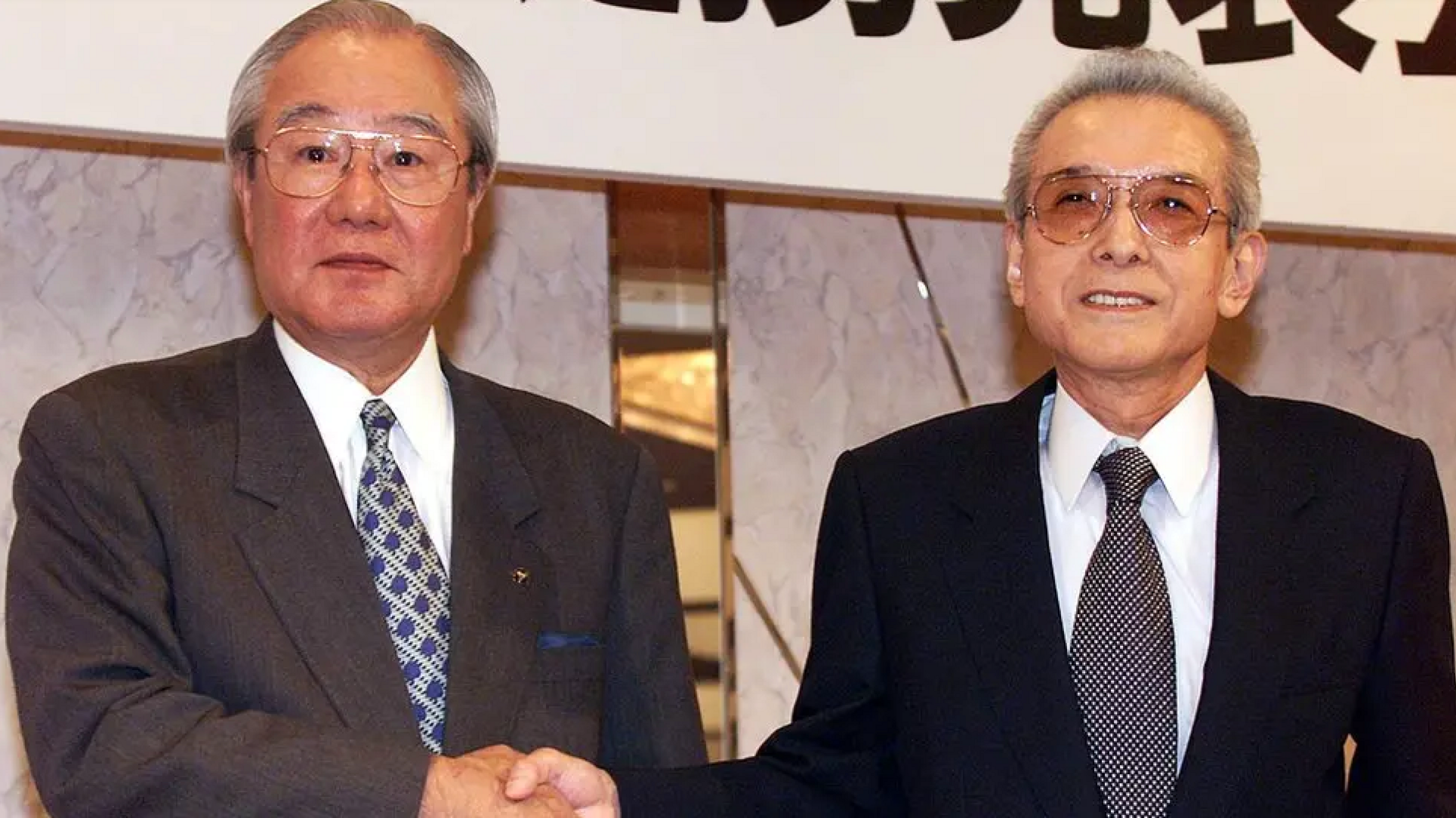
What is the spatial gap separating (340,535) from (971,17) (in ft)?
4.42

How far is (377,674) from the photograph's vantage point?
88.3 inches

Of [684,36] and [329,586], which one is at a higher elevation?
[684,36]

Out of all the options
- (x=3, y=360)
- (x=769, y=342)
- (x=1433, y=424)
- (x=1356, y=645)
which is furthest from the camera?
(x=1433, y=424)

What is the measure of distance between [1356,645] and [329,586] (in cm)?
117

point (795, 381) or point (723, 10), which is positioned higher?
point (723, 10)

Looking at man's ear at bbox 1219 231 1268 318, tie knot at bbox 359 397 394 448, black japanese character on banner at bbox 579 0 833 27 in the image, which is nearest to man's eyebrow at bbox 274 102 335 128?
tie knot at bbox 359 397 394 448

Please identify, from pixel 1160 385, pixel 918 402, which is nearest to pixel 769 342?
pixel 918 402

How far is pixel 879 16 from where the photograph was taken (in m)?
3.05

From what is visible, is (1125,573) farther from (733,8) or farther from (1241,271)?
(733,8)

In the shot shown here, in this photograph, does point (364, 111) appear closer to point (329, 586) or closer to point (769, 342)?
point (329, 586)

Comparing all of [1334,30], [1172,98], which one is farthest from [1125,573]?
[1334,30]

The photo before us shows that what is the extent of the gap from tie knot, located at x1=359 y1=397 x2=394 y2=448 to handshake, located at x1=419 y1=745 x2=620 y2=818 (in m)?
0.39

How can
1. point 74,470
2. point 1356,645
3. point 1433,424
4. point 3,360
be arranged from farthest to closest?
point 1433,424, point 3,360, point 1356,645, point 74,470

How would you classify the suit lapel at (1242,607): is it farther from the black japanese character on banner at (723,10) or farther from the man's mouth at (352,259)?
the man's mouth at (352,259)
